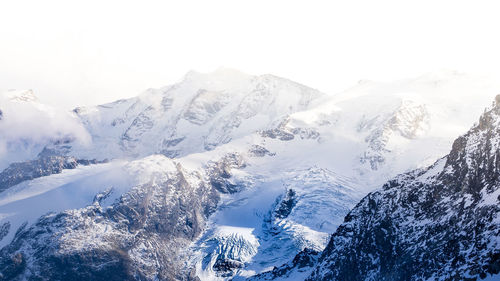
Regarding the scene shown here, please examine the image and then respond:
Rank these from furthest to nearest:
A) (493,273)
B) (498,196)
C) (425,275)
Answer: (425,275) < (498,196) < (493,273)

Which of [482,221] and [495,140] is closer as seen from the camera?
[482,221]

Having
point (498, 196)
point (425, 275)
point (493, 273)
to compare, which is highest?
point (498, 196)

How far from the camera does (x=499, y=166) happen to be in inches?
7421

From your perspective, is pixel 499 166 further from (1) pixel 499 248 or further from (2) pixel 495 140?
(1) pixel 499 248

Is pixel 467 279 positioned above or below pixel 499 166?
below

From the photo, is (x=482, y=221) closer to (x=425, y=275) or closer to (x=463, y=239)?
(x=463, y=239)

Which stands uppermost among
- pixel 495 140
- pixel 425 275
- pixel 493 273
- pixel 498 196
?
pixel 495 140

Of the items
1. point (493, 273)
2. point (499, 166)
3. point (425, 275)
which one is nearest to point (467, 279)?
point (493, 273)

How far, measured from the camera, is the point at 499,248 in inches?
6634

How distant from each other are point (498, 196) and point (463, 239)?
15.4m

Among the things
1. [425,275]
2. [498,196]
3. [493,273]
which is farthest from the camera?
[425,275]

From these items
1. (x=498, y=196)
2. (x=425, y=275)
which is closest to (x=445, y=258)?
(x=425, y=275)

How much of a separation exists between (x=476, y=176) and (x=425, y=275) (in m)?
31.8

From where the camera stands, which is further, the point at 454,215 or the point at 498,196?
the point at 454,215
